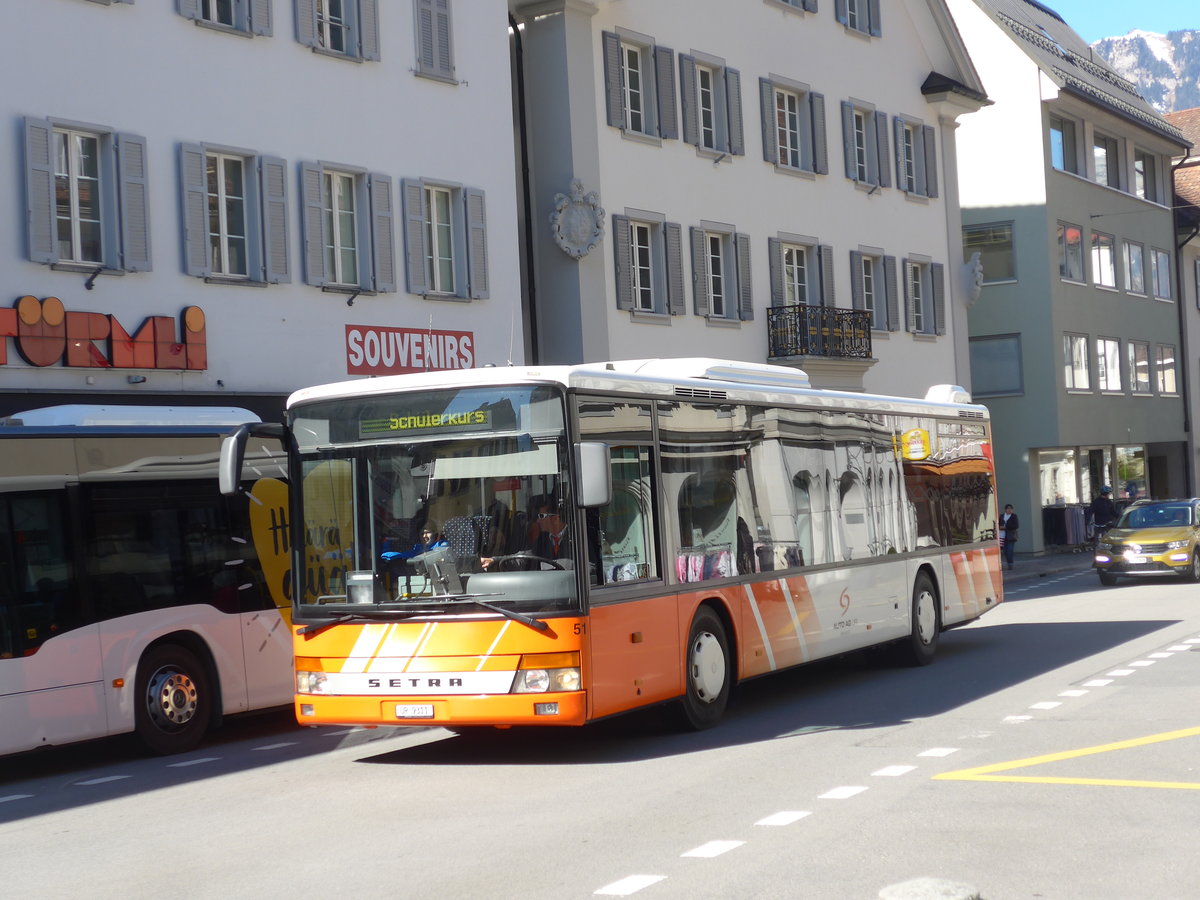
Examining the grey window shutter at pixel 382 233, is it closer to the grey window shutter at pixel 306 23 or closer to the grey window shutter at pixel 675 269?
the grey window shutter at pixel 306 23

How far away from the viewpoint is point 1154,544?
98.6 feet

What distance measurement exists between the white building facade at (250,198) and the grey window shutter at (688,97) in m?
5.16

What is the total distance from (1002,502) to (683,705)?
34.4 m

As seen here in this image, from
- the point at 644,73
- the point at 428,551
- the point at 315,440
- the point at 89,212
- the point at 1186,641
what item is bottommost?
the point at 1186,641

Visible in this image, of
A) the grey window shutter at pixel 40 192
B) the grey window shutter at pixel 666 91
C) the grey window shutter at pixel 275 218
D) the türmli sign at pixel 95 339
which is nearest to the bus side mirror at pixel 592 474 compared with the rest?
the türmli sign at pixel 95 339

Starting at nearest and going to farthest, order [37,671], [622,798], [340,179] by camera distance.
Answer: [622,798]
[37,671]
[340,179]

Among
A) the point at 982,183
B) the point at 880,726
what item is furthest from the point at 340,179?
the point at 982,183

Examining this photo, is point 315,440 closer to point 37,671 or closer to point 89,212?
point 37,671

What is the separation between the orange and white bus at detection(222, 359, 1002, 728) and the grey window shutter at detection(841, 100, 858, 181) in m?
22.5

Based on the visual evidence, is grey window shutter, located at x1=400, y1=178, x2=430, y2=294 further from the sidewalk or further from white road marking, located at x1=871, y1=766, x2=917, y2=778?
the sidewalk

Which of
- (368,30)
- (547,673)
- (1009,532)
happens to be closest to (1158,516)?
(1009,532)

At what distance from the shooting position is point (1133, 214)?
50656mm

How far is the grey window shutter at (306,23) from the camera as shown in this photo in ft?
72.4

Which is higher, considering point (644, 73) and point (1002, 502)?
point (644, 73)
